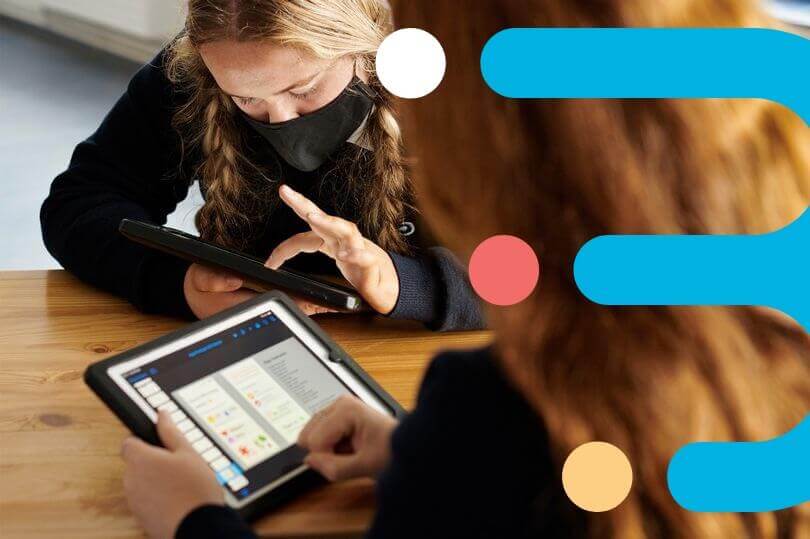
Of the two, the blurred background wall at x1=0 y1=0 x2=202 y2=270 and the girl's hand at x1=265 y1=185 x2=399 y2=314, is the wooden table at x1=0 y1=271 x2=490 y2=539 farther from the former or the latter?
the blurred background wall at x1=0 y1=0 x2=202 y2=270

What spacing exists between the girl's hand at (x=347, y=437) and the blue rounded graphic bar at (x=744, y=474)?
0.90 ft

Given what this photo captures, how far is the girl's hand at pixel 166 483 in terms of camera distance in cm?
79

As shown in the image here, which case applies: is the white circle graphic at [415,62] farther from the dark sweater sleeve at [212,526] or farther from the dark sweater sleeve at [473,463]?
the dark sweater sleeve at [212,526]

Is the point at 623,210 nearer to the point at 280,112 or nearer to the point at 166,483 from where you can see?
the point at 166,483

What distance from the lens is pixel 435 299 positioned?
119 centimetres

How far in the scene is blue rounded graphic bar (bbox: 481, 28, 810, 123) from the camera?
607 millimetres

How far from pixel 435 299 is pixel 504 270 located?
542 millimetres

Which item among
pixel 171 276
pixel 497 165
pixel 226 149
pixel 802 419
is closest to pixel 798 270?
pixel 802 419

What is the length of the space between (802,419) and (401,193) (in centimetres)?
79

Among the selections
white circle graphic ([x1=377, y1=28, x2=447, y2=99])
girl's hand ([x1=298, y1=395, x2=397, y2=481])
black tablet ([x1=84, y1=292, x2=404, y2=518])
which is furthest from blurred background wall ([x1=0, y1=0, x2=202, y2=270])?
white circle graphic ([x1=377, y1=28, x2=447, y2=99])

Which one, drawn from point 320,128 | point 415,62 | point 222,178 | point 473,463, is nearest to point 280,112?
point 320,128

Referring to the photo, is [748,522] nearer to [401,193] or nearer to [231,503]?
[231,503]

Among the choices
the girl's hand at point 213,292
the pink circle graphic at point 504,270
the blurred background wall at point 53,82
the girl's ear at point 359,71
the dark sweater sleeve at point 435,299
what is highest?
the pink circle graphic at point 504,270

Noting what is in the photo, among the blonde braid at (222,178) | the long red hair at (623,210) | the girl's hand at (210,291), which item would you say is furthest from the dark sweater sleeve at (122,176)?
the long red hair at (623,210)
